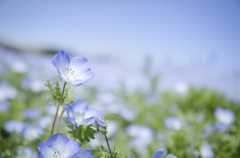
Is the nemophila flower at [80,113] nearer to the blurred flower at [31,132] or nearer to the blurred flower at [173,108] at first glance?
the blurred flower at [31,132]

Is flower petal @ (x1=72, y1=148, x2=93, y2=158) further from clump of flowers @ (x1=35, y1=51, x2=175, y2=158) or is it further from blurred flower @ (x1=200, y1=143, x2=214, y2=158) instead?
blurred flower @ (x1=200, y1=143, x2=214, y2=158)

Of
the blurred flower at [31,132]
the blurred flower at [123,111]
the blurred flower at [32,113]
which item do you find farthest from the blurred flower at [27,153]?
the blurred flower at [123,111]

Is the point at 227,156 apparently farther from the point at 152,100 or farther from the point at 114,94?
the point at 114,94

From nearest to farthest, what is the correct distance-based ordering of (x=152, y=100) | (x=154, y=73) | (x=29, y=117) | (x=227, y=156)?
(x=227, y=156), (x=29, y=117), (x=152, y=100), (x=154, y=73)

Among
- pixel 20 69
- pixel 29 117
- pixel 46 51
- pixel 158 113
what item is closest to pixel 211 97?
pixel 158 113

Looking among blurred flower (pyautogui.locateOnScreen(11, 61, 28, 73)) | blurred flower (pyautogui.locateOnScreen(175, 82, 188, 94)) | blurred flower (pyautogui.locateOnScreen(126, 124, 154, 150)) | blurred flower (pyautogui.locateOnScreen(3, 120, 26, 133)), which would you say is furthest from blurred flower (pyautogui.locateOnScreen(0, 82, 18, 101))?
blurred flower (pyautogui.locateOnScreen(175, 82, 188, 94))

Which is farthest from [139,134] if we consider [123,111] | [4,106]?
[4,106]
